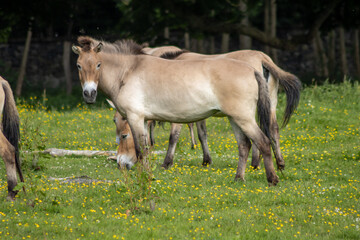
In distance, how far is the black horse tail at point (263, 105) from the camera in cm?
805

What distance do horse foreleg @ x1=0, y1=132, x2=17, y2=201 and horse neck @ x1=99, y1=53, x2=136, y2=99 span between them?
2131 mm

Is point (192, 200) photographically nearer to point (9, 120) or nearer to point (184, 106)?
point (184, 106)

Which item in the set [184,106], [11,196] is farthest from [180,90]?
[11,196]

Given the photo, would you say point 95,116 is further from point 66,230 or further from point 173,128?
point 66,230

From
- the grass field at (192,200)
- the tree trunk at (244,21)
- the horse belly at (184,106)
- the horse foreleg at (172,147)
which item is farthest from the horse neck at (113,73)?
the tree trunk at (244,21)

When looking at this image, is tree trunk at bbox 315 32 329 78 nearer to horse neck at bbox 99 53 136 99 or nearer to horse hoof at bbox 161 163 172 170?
horse hoof at bbox 161 163 172 170

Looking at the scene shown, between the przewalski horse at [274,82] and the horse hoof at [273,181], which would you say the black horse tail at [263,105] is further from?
the przewalski horse at [274,82]

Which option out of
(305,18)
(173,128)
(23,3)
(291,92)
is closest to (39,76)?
(23,3)

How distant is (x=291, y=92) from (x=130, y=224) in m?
4.39

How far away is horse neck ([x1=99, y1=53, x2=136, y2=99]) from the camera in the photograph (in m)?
8.79

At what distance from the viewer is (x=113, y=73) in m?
8.80

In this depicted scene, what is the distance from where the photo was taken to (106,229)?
19.8ft

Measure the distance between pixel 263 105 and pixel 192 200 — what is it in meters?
1.97

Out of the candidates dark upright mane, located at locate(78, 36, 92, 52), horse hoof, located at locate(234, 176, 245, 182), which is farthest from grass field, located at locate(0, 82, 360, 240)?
dark upright mane, located at locate(78, 36, 92, 52)
